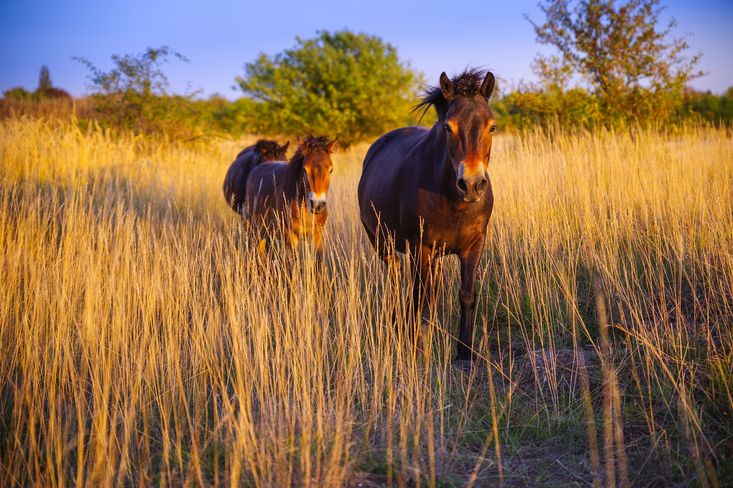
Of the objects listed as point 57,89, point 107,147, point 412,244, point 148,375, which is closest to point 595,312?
point 412,244

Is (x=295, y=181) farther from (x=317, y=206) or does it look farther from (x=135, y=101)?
(x=135, y=101)

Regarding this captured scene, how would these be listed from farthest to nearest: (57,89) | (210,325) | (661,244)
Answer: (57,89) < (661,244) < (210,325)

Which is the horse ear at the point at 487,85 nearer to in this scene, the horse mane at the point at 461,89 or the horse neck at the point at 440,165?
the horse mane at the point at 461,89

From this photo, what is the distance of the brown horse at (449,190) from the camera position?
3.54 meters

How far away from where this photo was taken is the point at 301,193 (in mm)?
6434

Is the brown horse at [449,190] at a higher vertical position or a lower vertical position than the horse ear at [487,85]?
lower

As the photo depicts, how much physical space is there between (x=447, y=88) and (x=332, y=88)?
19.5 m

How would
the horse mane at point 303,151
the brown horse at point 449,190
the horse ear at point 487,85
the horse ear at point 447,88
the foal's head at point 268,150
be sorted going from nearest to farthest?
the brown horse at point 449,190 → the horse ear at point 447,88 → the horse ear at point 487,85 → the horse mane at point 303,151 → the foal's head at point 268,150

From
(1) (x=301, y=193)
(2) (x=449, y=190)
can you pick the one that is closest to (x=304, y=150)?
(1) (x=301, y=193)

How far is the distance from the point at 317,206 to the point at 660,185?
388 cm

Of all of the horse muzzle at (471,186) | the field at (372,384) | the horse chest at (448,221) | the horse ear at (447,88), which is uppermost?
the horse ear at (447,88)

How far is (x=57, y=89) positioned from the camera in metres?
27.8

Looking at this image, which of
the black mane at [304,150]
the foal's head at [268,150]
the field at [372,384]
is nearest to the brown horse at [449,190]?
the field at [372,384]

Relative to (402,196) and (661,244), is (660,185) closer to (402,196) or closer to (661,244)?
(661,244)
